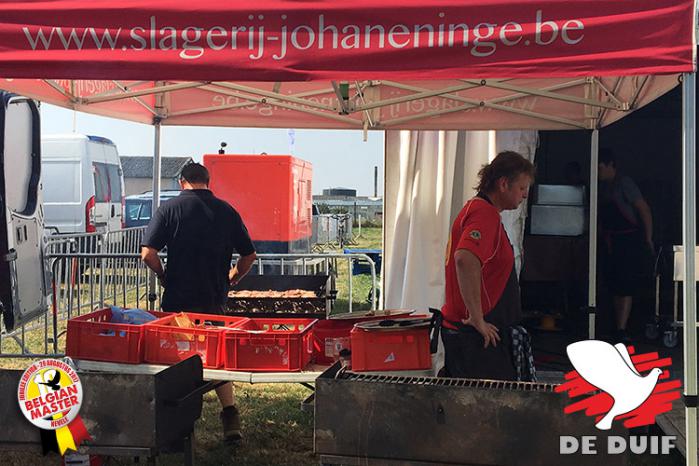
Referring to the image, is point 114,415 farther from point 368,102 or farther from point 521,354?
point 368,102

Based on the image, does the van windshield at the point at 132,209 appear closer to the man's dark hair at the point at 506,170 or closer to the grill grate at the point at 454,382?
the man's dark hair at the point at 506,170

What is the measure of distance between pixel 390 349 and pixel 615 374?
1.23 meters

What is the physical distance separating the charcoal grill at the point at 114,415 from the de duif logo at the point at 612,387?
1.71 meters

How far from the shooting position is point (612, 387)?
10.7ft

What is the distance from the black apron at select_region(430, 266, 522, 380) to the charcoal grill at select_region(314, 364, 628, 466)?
20.5 inches

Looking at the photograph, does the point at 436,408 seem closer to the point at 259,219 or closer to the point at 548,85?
the point at 548,85

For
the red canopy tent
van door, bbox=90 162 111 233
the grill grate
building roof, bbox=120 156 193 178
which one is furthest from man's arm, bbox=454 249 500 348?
building roof, bbox=120 156 193 178

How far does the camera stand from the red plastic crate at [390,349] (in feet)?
13.6

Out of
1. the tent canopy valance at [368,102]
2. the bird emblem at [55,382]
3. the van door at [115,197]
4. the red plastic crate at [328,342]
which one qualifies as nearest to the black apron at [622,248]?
the tent canopy valance at [368,102]

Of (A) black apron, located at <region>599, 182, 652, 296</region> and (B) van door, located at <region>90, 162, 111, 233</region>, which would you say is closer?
(A) black apron, located at <region>599, 182, 652, 296</region>

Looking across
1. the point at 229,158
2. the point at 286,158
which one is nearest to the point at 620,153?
the point at 286,158

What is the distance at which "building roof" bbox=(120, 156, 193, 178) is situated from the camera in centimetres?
5253

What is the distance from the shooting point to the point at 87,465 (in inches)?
136

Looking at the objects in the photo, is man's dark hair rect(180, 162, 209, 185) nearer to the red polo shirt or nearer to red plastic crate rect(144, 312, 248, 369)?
red plastic crate rect(144, 312, 248, 369)
